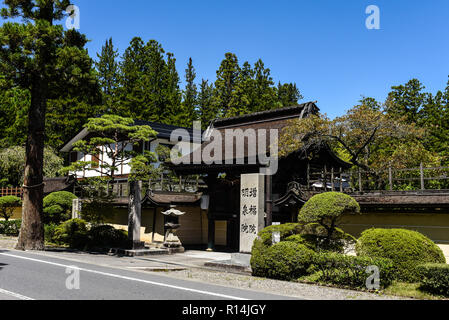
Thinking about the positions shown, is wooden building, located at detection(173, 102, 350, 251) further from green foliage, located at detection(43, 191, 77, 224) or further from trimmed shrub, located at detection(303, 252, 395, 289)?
green foliage, located at detection(43, 191, 77, 224)

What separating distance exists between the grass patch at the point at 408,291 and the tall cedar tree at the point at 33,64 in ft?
55.9

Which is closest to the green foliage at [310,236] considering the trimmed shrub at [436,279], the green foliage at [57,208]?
the trimmed shrub at [436,279]

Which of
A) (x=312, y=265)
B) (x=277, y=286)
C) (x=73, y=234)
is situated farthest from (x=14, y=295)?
(x=73, y=234)

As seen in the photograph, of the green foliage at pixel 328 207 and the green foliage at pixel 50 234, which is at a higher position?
the green foliage at pixel 328 207

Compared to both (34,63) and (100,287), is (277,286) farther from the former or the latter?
(34,63)

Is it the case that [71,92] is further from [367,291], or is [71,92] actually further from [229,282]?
[367,291]

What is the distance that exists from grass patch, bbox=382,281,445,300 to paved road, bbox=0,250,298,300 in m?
3.36

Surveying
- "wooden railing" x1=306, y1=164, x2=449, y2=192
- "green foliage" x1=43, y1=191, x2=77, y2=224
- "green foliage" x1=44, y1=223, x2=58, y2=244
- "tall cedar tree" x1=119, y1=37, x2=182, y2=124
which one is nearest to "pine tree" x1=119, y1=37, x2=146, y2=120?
"tall cedar tree" x1=119, y1=37, x2=182, y2=124

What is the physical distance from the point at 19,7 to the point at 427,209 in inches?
844

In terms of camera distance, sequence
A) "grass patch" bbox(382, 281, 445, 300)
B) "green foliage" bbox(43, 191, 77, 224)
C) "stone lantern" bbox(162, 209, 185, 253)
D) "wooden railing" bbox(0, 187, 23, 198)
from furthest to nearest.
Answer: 1. "wooden railing" bbox(0, 187, 23, 198)
2. "green foliage" bbox(43, 191, 77, 224)
3. "stone lantern" bbox(162, 209, 185, 253)
4. "grass patch" bbox(382, 281, 445, 300)

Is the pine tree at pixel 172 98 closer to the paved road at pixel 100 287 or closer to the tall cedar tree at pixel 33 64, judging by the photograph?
the tall cedar tree at pixel 33 64

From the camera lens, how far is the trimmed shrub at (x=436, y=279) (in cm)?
1021

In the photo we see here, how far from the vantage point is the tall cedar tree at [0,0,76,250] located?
739 inches

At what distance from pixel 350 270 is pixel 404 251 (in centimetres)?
181
